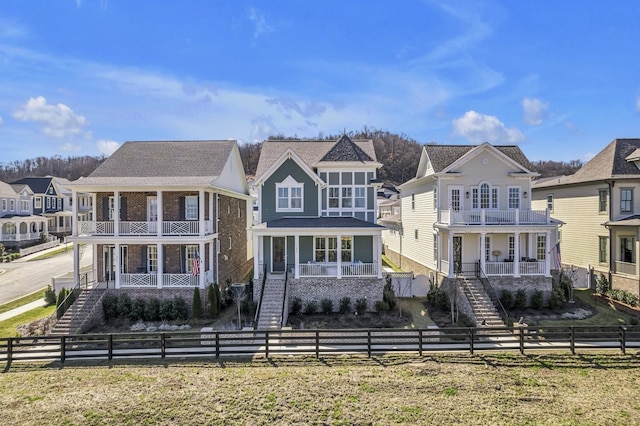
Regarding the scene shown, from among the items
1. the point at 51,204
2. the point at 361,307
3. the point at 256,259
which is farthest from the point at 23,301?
the point at 51,204

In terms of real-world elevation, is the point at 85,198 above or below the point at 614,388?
above

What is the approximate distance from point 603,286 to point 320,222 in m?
16.8

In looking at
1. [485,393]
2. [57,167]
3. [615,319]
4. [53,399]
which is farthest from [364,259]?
[57,167]

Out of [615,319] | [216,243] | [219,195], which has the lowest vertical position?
[615,319]

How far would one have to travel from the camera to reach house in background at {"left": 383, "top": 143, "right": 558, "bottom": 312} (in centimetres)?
1983

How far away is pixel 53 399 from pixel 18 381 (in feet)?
7.62

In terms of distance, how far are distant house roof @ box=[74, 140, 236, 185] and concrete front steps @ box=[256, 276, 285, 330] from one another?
6109 millimetres

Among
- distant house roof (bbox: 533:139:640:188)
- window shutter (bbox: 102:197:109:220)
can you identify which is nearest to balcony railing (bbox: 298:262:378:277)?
window shutter (bbox: 102:197:109:220)

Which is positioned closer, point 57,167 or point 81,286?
point 81,286

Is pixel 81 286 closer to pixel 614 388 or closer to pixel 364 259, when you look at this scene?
pixel 364 259

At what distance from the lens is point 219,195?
21.4 metres

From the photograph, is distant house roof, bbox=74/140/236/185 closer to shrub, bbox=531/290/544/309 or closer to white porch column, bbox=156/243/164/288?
white porch column, bbox=156/243/164/288

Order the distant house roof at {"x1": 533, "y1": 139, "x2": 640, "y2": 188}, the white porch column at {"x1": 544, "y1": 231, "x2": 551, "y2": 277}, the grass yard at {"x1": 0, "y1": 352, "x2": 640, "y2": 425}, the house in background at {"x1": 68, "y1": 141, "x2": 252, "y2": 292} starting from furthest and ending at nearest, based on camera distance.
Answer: the distant house roof at {"x1": 533, "y1": 139, "x2": 640, "y2": 188}, the white porch column at {"x1": 544, "y1": 231, "x2": 551, "y2": 277}, the house in background at {"x1": 68, "y1": 141, "x2": 252, "y2": 292}, the grass yard at {"x1": 0, "y1": 352, "x2": 640, "y2": 425}

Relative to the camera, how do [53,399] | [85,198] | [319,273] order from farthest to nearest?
[85,198], [319,273], [53,399]
